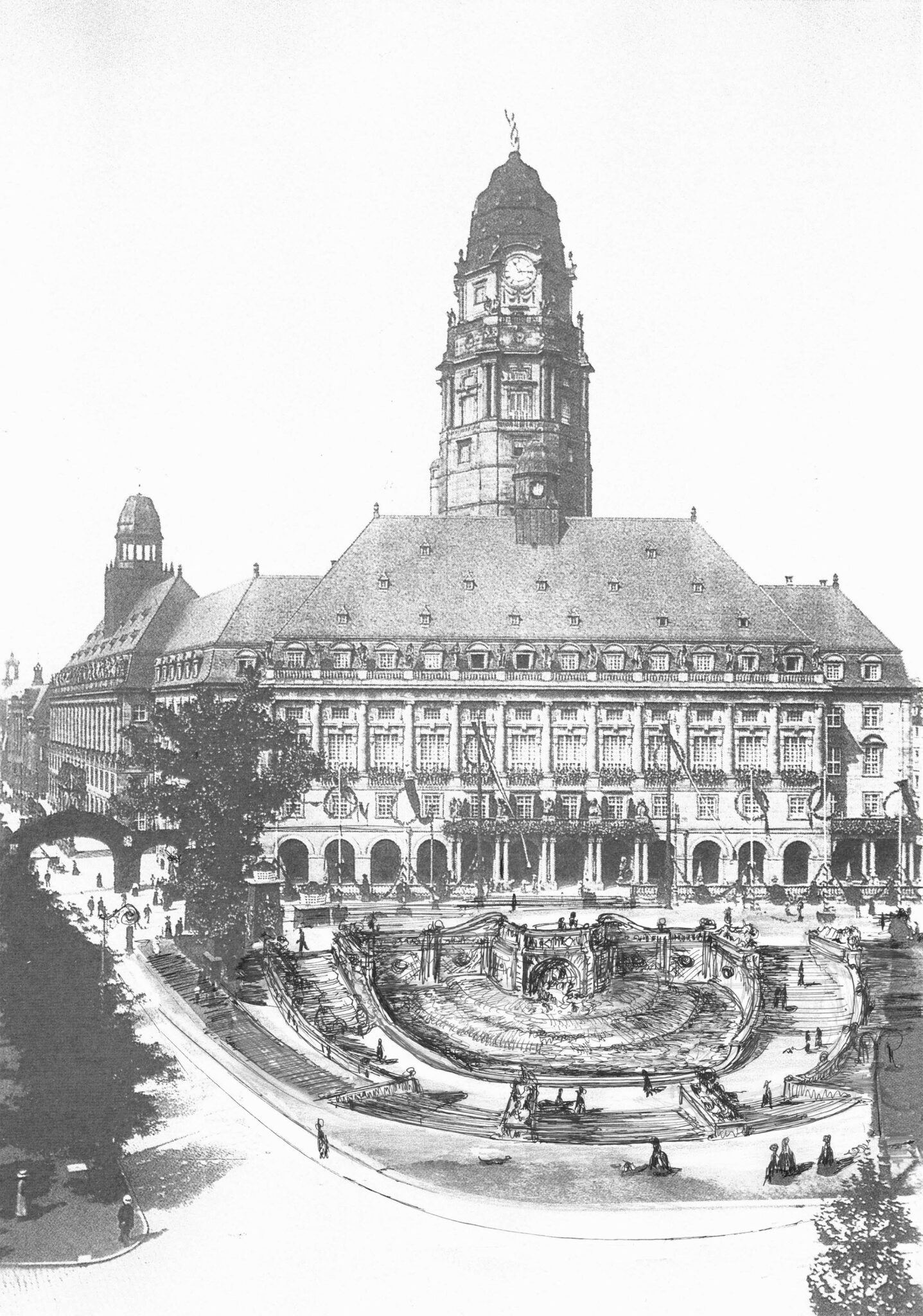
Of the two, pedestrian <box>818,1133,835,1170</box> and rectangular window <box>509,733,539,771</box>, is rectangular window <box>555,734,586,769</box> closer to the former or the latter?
rectangular window <box>509,733,539,771</box>

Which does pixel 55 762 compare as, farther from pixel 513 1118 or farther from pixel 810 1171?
pixel 810 1171

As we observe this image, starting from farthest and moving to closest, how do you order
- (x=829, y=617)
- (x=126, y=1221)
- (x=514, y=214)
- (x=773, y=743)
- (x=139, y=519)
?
(x=514, y=214) < (x=829, y=617) < (x=773, y=743) < (x=139, y=519) < (x=126, y=1221)

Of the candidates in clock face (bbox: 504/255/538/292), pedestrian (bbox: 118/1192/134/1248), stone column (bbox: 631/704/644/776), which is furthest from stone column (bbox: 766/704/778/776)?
clock face (bbox: 504/255/538/292)

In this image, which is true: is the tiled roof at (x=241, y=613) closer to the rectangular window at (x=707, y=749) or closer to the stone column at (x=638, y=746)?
the stone column at (x=638, y=746)

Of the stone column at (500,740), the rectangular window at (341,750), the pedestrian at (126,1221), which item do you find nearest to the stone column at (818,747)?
the stone column at (500,740)

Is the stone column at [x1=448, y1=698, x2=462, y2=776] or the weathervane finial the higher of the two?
the weathervane finial

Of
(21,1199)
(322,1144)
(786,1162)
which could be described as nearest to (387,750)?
(322,1144)

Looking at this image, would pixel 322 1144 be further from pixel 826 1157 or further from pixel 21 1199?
A: pixel 826 1157
